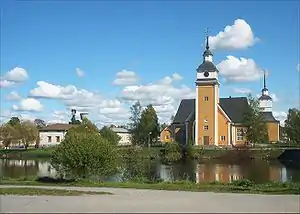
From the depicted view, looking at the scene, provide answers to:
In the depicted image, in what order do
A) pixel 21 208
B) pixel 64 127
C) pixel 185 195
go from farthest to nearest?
→ pixel 64 127 → pixel 185 195 → pixel 21 208

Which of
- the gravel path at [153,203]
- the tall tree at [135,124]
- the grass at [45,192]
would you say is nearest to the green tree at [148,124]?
the tall tree at [135,124]

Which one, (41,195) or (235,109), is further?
(235,109)

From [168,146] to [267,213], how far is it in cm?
6006

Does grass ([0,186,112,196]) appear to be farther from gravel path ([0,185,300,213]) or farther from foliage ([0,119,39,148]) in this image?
foliage ([0,119,39,148])

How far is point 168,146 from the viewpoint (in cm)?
7219

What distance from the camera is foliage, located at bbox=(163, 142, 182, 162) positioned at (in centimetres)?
6825

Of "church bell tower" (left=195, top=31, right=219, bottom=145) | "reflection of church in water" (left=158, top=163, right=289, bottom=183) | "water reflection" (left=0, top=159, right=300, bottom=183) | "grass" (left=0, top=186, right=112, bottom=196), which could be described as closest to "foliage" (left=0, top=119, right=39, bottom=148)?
"church bell tower" (left=195, top=31, right=219, bottom=145)

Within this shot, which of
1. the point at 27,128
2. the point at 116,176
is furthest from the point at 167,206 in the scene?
the point at 27,128

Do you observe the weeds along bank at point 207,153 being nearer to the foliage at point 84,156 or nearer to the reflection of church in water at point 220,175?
the reflection of church in water at point 220,175

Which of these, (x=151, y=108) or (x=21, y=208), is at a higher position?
(x=151, y=108)

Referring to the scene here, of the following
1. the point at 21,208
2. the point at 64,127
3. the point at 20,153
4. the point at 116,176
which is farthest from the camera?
the point at 64,127

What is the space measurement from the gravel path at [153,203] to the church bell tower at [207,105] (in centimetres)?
6716

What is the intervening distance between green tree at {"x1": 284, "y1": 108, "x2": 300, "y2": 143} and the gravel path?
74.4m

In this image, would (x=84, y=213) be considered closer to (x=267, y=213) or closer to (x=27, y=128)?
(x=267, y=213)
